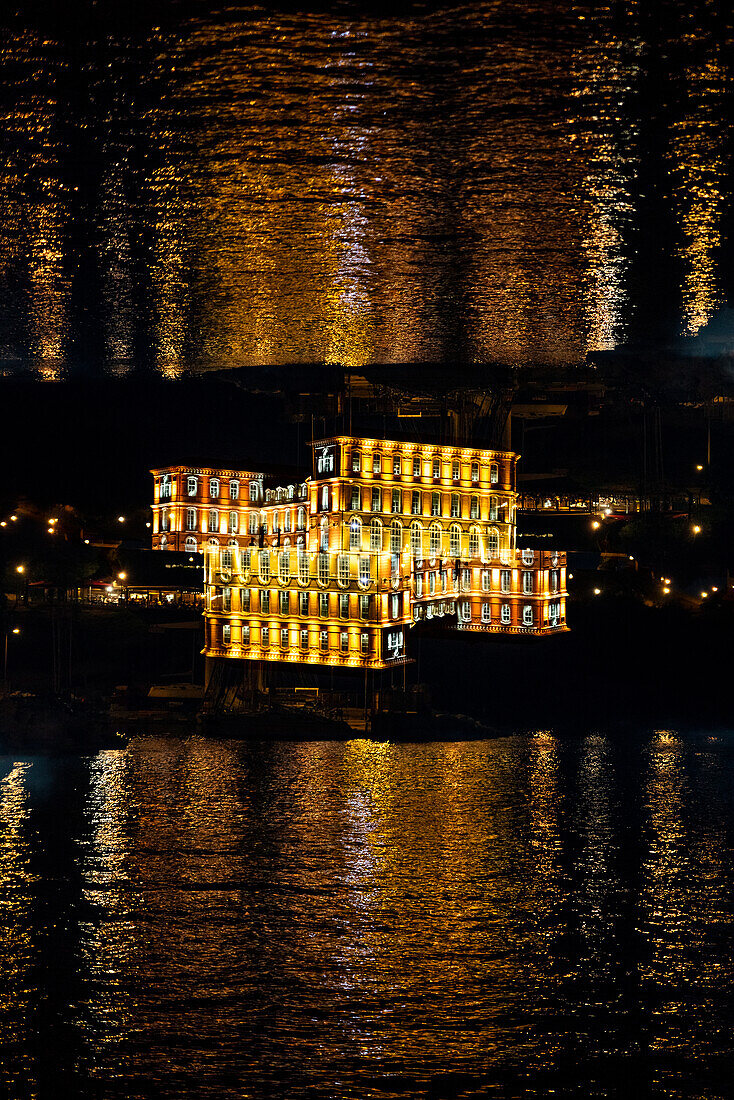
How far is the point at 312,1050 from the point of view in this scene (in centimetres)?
2284

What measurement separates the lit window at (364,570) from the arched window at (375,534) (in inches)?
32.7

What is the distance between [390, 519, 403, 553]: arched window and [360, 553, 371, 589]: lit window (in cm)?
149

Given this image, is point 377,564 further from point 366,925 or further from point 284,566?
point 366,925

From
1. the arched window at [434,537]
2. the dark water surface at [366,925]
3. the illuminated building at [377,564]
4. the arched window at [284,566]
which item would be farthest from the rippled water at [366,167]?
the arched window at [434,537]

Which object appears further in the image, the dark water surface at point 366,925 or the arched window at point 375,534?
the arched window at point 375,534

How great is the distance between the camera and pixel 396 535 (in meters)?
36.9

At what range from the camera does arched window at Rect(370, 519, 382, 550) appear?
119 ft

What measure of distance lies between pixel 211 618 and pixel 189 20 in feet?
106

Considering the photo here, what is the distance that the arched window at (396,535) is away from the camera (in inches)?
1443

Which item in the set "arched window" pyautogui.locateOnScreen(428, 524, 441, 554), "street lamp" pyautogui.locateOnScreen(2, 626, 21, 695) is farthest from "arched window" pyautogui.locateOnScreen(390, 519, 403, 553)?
"street lamp" pyautogui.locateOnScreen(2, 626, 21, 695)

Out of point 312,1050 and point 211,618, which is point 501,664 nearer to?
point 211,618

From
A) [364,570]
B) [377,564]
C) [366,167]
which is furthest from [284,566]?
[366,167]

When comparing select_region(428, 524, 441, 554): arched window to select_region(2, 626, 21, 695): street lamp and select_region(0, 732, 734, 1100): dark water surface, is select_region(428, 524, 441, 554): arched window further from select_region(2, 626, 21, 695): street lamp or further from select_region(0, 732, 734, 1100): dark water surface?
select_region(2, 626, 21, 695): street lamp

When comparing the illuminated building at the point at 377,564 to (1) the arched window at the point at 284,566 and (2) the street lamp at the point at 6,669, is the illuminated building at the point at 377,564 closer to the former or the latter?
(1) the arched window at the point at 284,566
